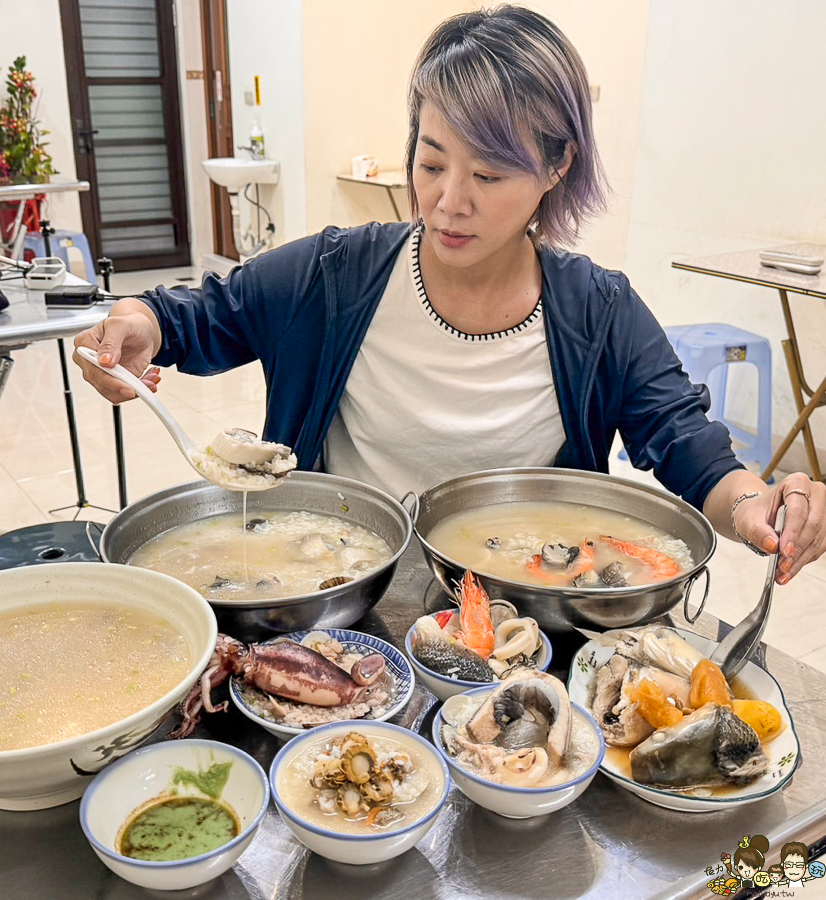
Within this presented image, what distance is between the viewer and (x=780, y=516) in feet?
3.60

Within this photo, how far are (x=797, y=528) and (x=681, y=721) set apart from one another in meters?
0.35

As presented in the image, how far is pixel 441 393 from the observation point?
1558mm

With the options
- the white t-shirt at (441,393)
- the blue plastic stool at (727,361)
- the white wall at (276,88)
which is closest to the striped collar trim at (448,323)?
the white t-shirt at (441,393)

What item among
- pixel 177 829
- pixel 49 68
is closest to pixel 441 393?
pixel 177 829

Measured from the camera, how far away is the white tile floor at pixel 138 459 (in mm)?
2904

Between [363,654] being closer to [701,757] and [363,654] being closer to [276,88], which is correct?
[701,757]

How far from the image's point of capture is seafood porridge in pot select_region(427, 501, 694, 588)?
3.88ft

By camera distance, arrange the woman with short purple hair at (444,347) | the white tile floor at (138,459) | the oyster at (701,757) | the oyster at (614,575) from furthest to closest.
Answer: the white tile floor at (138,459), the woman with short purple hair at (444,347), the oyster at (614,575), the oyster at (701,757)

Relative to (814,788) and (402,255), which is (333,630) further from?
(402,255)

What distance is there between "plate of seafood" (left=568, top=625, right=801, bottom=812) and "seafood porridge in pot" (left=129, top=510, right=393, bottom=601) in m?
0.32

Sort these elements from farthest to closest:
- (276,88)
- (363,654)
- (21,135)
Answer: (276,88), (21,135), (363,654)

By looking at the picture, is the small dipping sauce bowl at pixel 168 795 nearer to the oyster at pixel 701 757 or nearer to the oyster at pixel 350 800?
the oyster at pixel 350 800

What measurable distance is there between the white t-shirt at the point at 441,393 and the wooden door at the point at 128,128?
254 inches

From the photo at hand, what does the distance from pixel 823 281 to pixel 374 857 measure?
3.07 m
